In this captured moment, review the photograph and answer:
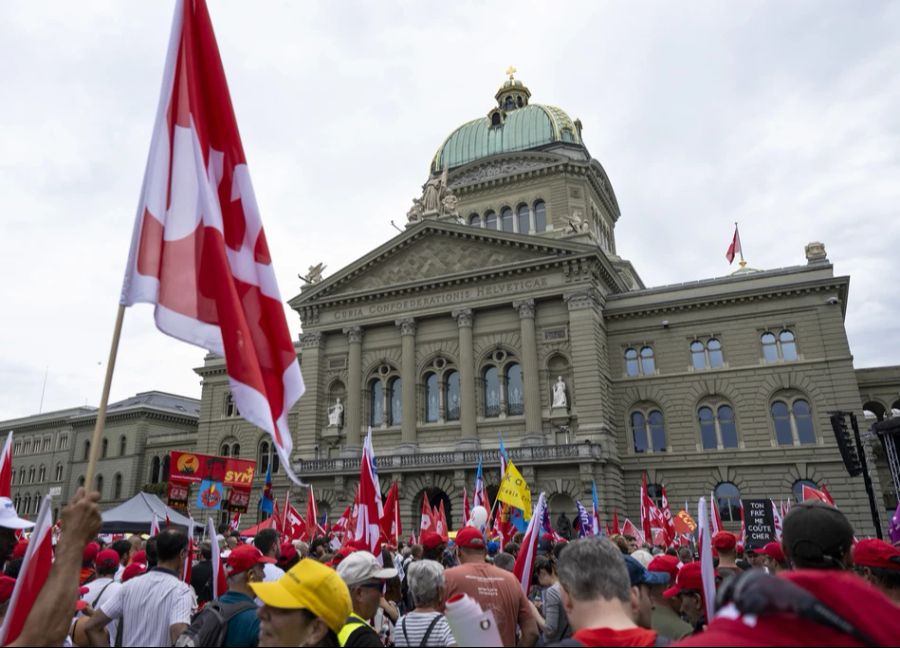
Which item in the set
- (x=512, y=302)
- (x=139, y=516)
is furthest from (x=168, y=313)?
(x=512, y=302)

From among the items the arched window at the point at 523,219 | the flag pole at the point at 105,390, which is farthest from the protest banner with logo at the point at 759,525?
the arched window at the point at 523,219

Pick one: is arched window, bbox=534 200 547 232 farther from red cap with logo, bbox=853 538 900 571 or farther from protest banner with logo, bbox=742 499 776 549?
red cap with logo, bbox=853 538 900 571

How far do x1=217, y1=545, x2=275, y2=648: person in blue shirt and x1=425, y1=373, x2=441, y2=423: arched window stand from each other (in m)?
29.8

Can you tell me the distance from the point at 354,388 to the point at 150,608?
105 feet

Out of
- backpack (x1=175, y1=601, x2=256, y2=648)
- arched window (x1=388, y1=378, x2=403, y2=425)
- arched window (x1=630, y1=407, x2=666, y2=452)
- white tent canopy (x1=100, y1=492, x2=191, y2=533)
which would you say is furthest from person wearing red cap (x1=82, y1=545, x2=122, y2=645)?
arched window (x1=630, y1=407, x2=666, y2=452)

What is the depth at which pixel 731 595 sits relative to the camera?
159 cm

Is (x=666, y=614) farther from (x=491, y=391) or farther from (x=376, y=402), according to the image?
(x=376, y=402)

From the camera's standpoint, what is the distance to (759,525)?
1590cm

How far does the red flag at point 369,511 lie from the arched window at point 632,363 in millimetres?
25462

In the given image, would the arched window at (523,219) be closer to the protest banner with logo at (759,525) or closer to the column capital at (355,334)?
the column capital at (355,334)

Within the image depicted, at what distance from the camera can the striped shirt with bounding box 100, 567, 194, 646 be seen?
457 centimetres

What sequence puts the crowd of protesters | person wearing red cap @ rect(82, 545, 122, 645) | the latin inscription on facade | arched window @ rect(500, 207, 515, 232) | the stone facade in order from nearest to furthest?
the crowd of protesters → person wearing red cap @ rect(82, 545, 122, 645) → the latin inscription on facade → arched window @ rect(500, 207, 515, 232) → the stone facade

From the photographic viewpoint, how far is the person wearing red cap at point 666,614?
4539mm

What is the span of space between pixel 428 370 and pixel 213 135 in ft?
103
